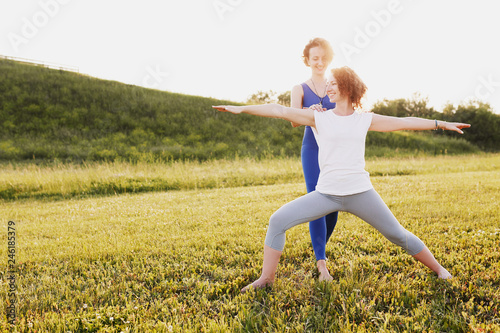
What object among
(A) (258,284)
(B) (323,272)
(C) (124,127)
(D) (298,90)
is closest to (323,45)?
(D) (298,90)

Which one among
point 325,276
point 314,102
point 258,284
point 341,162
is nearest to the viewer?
point 341,162

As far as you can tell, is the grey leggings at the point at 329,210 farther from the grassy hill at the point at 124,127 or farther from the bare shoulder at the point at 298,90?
the grassy hill at the point at 124,127

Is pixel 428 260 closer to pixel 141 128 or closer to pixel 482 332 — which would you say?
pixel 482 332

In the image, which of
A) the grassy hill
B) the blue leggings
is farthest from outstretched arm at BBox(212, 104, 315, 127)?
the grassy hill

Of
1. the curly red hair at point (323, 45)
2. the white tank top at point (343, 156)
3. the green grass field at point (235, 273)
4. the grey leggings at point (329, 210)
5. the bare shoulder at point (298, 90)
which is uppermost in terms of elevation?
the curly red hair at point (323, 45)

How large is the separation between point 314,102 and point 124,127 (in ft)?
90.1

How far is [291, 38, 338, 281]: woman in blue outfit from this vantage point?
3.84 metres

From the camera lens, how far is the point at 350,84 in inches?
127

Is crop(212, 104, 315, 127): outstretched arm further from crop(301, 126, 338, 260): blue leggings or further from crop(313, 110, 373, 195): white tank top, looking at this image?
crop(301, 126, 338, 260): blue leggings

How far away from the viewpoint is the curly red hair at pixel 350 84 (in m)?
3.22

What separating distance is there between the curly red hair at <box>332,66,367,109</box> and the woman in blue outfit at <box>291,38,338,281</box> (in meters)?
0.55

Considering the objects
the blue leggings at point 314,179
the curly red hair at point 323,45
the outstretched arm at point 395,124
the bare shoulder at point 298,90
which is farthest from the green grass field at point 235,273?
the curly red hair at point 323,45

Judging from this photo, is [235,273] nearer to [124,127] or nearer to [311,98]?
[311,98]

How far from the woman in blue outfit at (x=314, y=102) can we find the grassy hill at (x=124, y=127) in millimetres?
18321
